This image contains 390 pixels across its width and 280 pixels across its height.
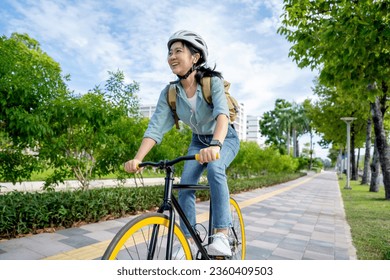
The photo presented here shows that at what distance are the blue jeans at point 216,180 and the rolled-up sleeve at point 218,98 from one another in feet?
1.14

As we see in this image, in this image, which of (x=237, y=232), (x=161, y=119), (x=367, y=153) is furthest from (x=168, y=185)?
(x=367, y=153)

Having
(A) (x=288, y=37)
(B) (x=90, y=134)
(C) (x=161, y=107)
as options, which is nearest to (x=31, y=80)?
(B) (x=90, y=134)

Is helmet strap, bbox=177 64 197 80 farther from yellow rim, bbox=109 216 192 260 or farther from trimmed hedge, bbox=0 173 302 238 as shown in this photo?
trimmed hedge, bbox=0 173 302 238

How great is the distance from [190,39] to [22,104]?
11.7 feet

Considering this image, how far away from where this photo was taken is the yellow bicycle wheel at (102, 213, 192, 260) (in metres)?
1.51

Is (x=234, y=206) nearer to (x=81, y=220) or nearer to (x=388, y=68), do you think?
(x=81, y=220)

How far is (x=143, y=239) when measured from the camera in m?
1.75

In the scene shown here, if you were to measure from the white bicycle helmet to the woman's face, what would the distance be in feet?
0.12

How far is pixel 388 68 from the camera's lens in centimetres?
538

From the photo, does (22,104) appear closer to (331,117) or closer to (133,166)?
(133,166)

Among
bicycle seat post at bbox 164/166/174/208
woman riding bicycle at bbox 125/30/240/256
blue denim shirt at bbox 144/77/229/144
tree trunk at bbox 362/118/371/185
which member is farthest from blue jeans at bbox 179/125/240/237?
tree trunk at bbox 362/118/371/185

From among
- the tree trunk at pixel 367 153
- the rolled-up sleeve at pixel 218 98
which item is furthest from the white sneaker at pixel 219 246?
the tree trunk at pixel 367 153

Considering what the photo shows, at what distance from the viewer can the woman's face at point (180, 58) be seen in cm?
215
